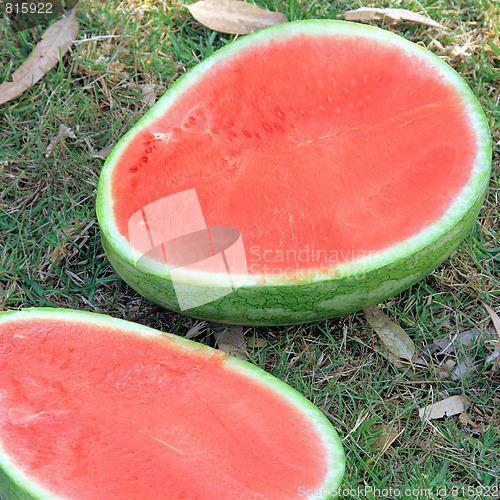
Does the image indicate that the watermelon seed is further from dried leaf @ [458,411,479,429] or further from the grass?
dried leaf @ [458,411,479,429]

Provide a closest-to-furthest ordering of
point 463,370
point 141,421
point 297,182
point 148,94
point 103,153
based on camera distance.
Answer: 1. point 141,421
2. point 297,182
3. point 463,370
4. point 103,153
5. point 148,94

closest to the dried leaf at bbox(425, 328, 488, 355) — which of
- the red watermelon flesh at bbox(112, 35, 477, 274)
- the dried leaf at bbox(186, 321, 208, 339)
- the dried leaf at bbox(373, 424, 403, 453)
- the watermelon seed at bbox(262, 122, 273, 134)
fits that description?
the dried leaf at bbox(373, 424, 403, 453)

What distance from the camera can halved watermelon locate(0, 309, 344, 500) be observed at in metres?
1.60

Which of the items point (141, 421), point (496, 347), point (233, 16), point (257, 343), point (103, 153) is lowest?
point (496, 347)

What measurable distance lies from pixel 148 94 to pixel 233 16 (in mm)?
516

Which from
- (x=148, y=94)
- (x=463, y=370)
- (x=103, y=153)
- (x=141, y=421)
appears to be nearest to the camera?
(x=141, y=421)

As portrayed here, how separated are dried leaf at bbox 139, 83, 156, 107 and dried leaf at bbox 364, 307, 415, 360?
4.04 ft

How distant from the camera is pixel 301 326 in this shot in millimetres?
2133

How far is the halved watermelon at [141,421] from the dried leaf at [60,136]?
815mm

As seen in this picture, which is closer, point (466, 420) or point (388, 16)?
point (466, 420)

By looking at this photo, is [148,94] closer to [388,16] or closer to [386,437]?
[388,16]

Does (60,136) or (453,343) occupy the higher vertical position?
(60,136)

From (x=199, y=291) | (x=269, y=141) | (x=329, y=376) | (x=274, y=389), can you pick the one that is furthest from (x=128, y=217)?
(x=329, y=376)

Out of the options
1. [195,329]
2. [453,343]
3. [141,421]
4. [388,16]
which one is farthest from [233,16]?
[141,421]
